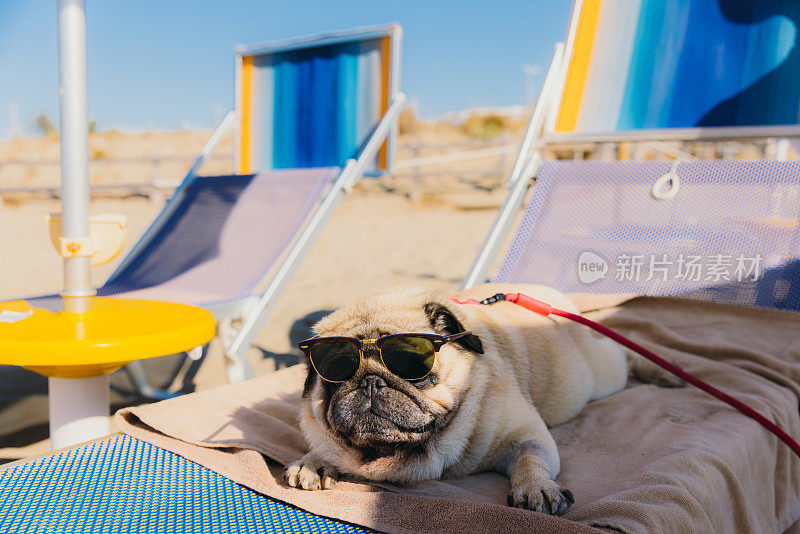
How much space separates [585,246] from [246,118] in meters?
3.19

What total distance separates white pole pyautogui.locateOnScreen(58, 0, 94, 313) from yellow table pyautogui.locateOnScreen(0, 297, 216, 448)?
21cm

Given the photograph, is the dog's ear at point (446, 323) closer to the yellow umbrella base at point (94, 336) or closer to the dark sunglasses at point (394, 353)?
the dark sunglasses at point (394, 353)

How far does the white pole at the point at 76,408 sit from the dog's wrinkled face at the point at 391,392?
2.68 feet

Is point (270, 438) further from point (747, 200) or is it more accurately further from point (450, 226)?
point (450, 226)

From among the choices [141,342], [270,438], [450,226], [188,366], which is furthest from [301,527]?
[450,226]

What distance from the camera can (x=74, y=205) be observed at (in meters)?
2.05

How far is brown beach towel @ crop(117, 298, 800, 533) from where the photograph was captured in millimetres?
1427

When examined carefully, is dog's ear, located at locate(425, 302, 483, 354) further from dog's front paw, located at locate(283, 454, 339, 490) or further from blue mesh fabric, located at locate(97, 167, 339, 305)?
blue mesh fabric, located at locate(97, 167, 339, 305)

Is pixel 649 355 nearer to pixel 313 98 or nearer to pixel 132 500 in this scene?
pixel 132 500

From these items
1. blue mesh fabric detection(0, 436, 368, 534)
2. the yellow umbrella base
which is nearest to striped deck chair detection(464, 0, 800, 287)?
the yellow umbrella base

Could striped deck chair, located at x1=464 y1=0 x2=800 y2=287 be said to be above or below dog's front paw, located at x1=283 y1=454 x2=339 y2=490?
above

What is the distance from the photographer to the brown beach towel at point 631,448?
1427 mm

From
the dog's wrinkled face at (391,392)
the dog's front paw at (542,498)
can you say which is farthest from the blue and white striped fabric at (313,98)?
the dog's front paw at (542,498)

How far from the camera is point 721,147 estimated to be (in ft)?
51.6
